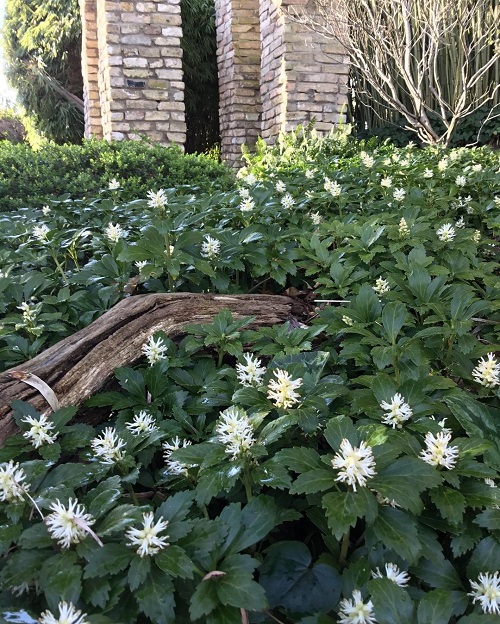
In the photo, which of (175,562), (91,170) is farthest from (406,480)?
(91,170)

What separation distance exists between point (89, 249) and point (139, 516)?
1.69 metres

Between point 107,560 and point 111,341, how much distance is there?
88 centimetres

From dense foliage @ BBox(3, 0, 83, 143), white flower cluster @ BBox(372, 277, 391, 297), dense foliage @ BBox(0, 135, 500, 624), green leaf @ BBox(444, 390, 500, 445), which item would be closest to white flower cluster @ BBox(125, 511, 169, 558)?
dense foliage @ BBox(0, 135, 500, 624)

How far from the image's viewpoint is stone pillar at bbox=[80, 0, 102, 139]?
8375mm

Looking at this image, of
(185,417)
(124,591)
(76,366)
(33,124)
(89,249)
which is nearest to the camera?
(124,591)

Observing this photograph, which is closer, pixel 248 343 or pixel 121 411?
pixel 121 411

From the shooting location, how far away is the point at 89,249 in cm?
237

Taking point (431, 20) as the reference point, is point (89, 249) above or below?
below

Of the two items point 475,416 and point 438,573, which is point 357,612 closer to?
point 438,573

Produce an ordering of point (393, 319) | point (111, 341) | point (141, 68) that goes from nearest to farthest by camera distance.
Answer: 1. point (393, 319)
2. point (111, 341)
3. point (141, 68)

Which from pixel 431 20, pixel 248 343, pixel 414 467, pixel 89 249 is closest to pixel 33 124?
pixel 431 20

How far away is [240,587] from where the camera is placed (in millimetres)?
821

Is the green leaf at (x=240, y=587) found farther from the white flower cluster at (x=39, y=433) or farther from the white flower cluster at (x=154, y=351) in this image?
the white flower cluster at (x=154, y=351)

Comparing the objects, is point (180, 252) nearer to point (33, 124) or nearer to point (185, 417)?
point (185, 417)
